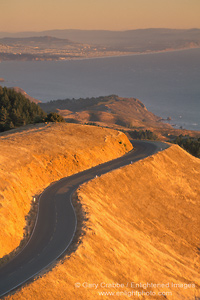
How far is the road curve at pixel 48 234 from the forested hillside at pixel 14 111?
1429 inches

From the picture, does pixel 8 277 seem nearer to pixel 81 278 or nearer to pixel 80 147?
pixel 81 278

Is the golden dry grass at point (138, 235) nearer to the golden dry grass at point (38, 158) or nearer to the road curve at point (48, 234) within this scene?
the road curve at point (48, 234)

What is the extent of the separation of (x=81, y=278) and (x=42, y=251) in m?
4.69

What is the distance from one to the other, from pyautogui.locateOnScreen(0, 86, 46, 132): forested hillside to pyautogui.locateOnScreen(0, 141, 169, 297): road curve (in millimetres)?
36293

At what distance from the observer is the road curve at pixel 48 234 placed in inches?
1008

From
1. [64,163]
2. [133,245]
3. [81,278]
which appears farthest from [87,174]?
[81,278]

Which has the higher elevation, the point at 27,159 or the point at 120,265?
the point at 27,159

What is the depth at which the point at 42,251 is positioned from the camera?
28.8 m

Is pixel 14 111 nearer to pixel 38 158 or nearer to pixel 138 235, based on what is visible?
pixel 38 158

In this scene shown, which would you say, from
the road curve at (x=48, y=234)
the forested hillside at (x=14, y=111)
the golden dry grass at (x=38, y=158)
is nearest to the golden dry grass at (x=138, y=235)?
the road curve at (x=48, y=234)

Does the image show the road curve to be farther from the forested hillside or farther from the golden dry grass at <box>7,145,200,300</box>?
the forested hillside

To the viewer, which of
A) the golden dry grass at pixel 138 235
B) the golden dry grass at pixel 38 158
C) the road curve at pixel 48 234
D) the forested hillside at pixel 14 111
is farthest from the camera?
the forested hillside at pixel 14 111

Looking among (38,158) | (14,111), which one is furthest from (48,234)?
(14,111)

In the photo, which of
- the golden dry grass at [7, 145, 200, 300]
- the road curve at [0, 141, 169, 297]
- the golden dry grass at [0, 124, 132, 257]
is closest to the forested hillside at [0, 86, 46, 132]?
the golden dry grass at [0, 124, 132, 257]
